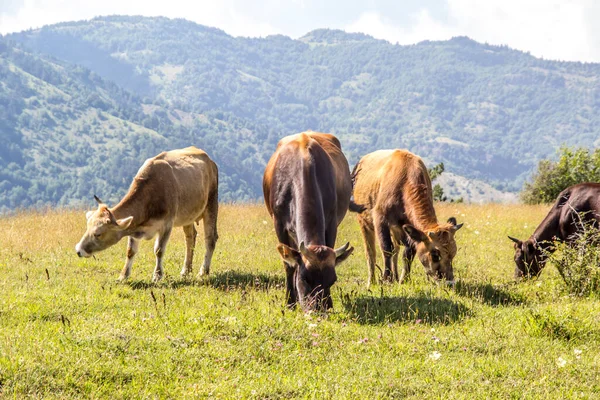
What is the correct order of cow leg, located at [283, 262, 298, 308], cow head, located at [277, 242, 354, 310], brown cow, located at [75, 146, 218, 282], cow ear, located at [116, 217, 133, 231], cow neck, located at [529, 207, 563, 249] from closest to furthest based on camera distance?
cow head, located at [277, 242, 354, 310] < cow leg, located at [283, 262, 298, 308] < cow ear, located at [116, 217, 133, 231] < brown cow, located at [75, 146, 218, 282] < cow neck, located at [529, 207, 563, 249]

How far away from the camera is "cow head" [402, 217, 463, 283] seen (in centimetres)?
1095

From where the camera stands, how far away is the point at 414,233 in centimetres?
1106

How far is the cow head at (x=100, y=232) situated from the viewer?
456 inches

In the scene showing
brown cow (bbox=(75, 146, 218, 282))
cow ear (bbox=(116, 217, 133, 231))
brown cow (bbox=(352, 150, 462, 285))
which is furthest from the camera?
brown cow (bbox=(75, 146, 218, 282))

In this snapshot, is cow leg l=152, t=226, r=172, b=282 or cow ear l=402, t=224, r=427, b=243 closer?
cow ear l=402, t=224, r=427, b=243

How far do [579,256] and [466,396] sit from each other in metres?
5.56

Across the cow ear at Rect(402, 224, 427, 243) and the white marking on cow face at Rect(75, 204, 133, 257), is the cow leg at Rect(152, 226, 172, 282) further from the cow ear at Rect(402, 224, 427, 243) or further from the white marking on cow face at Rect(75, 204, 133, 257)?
the cow ear at Rect(402, 224, 427, 243)

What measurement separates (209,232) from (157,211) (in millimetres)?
1991

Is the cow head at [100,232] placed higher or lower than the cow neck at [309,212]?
lower

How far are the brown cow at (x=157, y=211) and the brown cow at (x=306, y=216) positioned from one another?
2.19 metres

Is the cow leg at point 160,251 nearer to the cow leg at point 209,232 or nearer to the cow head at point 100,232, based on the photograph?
the cow head at point 100,232

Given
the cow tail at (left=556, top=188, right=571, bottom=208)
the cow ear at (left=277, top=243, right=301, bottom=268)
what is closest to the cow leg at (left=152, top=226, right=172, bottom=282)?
the cow ear at (left=277, top=243, right=301, bottom=268)

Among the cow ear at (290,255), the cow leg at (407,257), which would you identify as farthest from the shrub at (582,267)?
the cow ear at (290,255)

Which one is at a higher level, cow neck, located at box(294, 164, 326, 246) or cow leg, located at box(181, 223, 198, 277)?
cow neck, located at box(294, 164, 326, 246)
